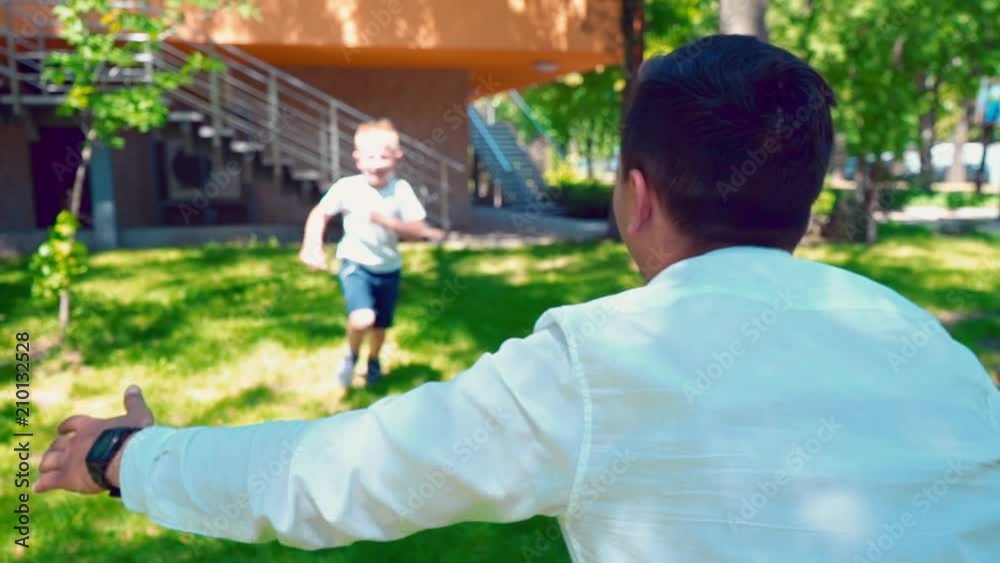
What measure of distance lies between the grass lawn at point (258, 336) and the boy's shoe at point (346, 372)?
0.37 ft

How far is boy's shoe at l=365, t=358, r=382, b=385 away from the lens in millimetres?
6227

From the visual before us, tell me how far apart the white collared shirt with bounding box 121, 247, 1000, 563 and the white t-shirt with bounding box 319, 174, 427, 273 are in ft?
15.7

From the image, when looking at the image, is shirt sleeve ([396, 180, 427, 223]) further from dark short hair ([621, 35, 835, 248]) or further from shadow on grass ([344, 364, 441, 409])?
dark short hair ([621, 35, 835, 248])

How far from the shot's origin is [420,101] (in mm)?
17438

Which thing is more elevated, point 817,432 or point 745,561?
point 817,432

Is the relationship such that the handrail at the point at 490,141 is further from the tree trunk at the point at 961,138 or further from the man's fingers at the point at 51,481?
the tree trunk at the point at 961,138

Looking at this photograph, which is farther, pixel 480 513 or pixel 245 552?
pixel 245 552

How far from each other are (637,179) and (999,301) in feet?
30.7

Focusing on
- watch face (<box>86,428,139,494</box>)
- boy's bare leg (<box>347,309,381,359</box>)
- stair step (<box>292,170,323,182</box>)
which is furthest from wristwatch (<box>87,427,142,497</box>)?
stair step (<box>292,170,323,182</box>)

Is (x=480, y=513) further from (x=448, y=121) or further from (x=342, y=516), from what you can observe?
(x=448, y=121)

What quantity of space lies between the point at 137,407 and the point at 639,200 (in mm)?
923

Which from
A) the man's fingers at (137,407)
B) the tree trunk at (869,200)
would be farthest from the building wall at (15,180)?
the man's fingers at (137,407)

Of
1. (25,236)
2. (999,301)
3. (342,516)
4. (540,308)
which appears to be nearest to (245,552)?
(342,516)

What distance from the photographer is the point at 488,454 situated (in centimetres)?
116
